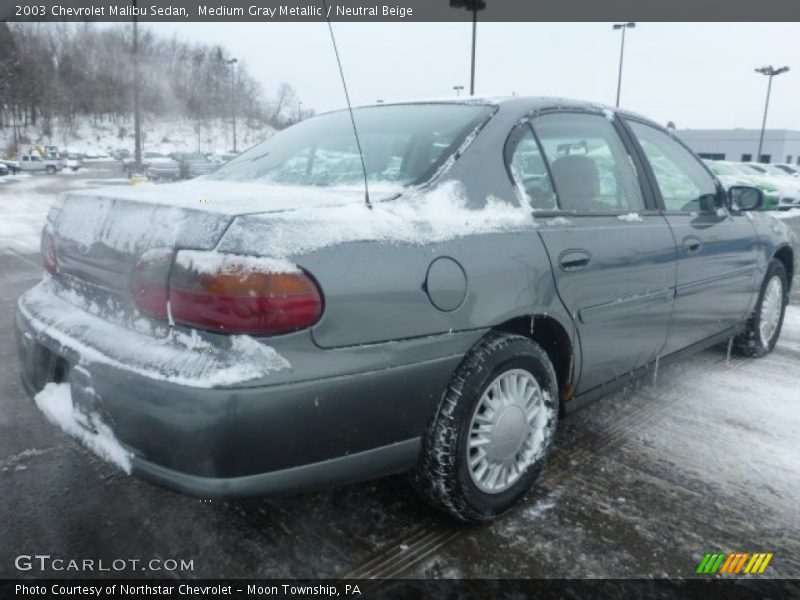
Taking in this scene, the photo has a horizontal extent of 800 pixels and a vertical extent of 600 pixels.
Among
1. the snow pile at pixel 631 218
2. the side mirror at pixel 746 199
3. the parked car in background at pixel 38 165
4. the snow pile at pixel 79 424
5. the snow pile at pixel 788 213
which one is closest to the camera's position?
the snow pile at pixel 79 424

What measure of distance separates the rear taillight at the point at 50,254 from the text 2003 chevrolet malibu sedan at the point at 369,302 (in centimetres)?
2

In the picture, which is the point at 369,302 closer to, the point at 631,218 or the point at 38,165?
the point at 631,218

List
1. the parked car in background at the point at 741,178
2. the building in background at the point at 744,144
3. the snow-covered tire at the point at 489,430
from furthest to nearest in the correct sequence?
the building in background at the point at 744,144 → the parked car in background at the point at 741,178 → the snow-covered tire at the point at 489,430

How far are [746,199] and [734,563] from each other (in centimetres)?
235

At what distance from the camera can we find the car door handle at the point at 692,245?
3045 mm

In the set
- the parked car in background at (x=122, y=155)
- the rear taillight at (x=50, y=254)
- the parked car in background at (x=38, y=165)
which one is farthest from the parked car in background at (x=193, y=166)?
the parked car in background at (x=122, y=155)

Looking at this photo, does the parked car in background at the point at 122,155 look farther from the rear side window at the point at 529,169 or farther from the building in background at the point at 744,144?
the building in background at the point at 744,144

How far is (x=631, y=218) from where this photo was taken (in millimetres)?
2746

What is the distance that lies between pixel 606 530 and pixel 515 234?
3.71 feet

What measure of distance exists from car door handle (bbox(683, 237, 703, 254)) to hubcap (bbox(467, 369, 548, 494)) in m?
1.28

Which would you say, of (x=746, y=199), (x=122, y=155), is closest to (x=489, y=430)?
(x=746, y=199)

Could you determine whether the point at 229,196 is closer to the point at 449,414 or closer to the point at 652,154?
the point at 449,414

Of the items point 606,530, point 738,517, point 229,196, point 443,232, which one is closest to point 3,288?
point 229,196

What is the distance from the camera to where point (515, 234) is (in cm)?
217
